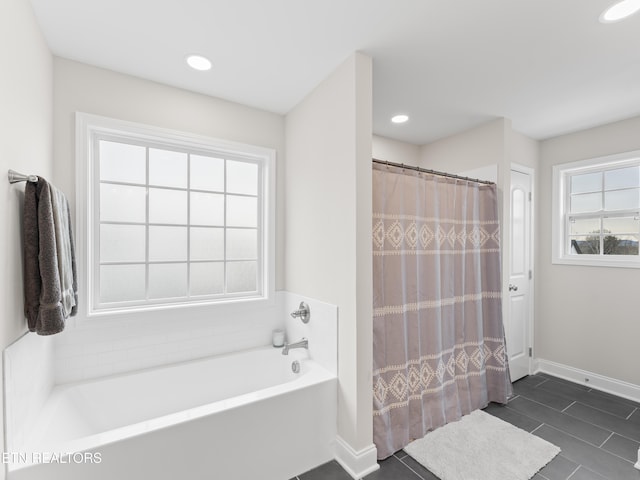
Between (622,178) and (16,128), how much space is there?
173 inches


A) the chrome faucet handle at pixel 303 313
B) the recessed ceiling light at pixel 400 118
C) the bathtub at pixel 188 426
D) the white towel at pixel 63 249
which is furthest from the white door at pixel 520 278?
the white towel at pixel 63 249

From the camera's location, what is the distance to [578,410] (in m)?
2.50

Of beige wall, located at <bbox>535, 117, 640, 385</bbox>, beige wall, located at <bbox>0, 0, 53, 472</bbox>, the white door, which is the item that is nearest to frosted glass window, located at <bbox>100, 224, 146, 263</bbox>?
beige wall, located at <bbox>0, 0, 53, 472</bbox>

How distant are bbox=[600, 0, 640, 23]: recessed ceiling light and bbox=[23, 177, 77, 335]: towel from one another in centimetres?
281

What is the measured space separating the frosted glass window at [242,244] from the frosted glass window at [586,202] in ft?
10.7

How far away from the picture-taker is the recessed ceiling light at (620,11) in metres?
1.46

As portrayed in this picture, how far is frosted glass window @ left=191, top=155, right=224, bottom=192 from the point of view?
7.92 ft

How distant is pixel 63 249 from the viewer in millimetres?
1471

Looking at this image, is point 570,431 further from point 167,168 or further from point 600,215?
point 167,168

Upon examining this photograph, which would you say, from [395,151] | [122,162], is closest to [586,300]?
[395,151]

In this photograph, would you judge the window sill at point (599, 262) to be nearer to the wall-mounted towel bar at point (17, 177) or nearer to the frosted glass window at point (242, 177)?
the frosted glass window at point (242, 177)

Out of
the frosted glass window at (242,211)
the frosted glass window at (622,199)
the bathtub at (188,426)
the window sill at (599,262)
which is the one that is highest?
the frosted glass window at (622,199)

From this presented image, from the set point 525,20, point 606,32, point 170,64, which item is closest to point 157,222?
point 170,64

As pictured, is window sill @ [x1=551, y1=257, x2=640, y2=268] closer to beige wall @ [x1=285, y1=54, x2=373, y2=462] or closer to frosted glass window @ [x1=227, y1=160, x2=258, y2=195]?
beige wall @ [x1=285, y1=54, x2=373, y2=462]
